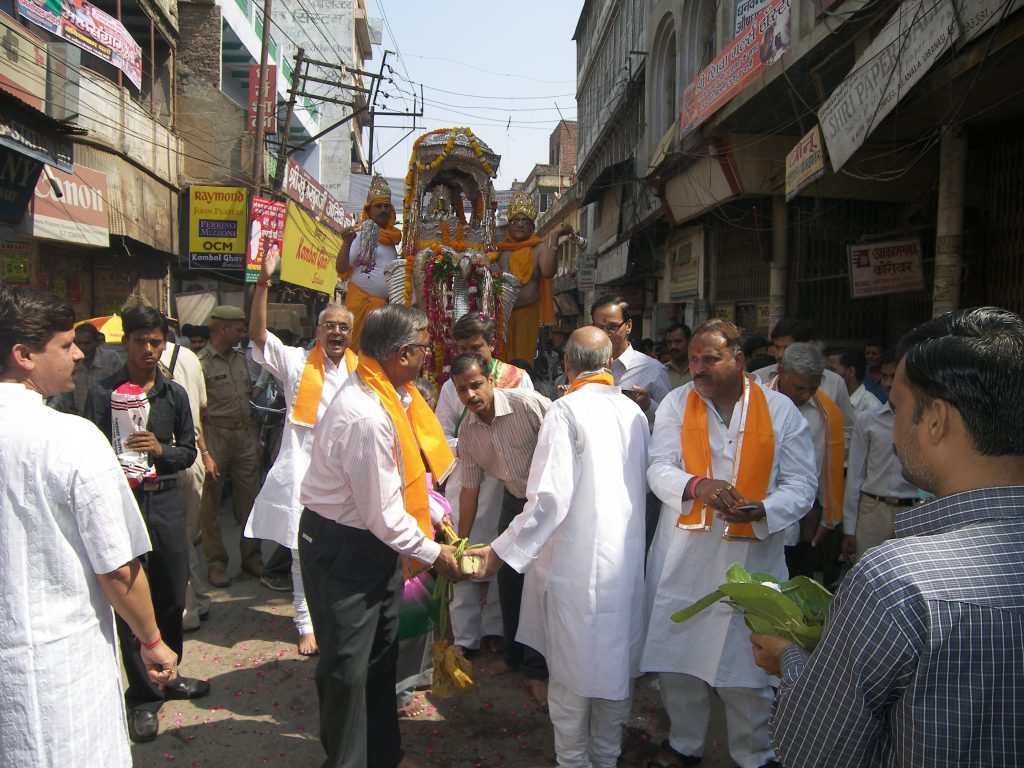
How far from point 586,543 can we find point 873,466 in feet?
7.62

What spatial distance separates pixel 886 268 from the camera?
7434 millimetres

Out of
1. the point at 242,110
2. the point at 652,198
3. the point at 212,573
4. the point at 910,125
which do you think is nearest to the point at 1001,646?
the point at 212,573

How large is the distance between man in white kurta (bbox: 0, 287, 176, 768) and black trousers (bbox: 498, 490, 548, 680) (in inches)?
82.2

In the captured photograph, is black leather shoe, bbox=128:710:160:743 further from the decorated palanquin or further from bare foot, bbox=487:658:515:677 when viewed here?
the decorated palanquin

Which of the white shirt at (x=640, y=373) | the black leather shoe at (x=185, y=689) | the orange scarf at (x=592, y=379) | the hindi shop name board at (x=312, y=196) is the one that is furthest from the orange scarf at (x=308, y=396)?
the hindi shop name board at (x=312, y=196)

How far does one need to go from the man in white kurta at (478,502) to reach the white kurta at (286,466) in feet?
2.38

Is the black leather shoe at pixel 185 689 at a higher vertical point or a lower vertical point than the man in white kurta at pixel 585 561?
lower

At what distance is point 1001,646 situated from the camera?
116 cm

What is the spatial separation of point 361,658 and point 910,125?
680 cm

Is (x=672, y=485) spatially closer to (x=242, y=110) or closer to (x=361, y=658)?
(x=361, y=658)

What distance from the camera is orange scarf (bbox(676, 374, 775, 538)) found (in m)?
3.00

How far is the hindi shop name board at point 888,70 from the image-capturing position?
441cm

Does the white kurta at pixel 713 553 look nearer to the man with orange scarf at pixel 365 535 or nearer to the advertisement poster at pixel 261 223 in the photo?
the man with orange scarf at pixel 365 535

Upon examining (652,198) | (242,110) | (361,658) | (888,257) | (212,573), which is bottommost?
(212,573)
